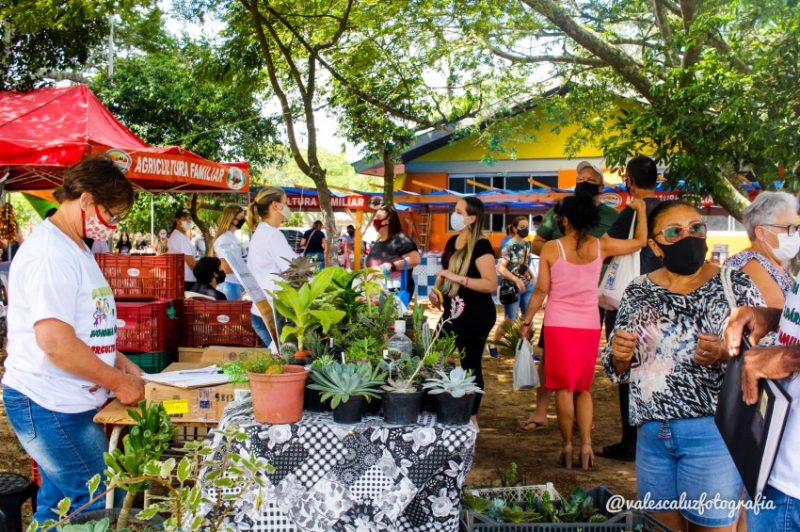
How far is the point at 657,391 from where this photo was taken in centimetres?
292

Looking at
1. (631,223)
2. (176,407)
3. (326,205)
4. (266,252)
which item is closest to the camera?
(176,407)

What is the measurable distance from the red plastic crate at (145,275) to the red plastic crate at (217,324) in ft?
0.71

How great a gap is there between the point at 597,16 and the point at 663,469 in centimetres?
944

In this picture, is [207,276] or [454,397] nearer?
[454,397]

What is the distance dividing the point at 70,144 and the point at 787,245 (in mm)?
5695

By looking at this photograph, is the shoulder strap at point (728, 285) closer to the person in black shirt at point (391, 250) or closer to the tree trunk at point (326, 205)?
the person in black shirt at point (391, 250)

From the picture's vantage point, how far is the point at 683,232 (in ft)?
9.75

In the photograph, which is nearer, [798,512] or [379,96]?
[798,512]

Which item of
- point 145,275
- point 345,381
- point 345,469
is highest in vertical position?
point 145,275

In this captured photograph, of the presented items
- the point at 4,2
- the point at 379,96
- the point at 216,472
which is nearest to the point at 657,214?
the point at 216,472

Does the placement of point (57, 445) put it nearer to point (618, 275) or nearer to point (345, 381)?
point (345, 381)

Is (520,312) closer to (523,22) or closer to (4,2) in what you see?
(523,22)

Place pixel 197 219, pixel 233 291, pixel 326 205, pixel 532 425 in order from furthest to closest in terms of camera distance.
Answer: pixel 197 219
pixel 326 205
pixel 233 291
pixel 532 425

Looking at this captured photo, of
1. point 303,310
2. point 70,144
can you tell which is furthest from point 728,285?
point 70,144
